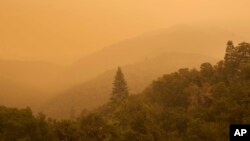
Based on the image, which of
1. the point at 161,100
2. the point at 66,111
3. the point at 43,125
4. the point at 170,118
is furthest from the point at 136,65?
the point at 43,125

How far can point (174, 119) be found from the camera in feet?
120

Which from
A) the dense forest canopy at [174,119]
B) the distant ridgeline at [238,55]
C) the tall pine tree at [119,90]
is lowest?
the dense forest canopy at [174,119]

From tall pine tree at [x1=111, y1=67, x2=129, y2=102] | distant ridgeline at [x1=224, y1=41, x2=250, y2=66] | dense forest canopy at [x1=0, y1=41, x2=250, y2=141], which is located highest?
distant ridgeline at [x1=224, y1=41, x2=250, y2=66]

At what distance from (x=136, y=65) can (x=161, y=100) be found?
10994 centimetres

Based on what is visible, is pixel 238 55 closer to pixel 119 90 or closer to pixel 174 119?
pixel 174 119

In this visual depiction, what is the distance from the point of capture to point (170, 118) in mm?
37531

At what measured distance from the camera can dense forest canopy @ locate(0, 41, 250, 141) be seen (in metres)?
27.8

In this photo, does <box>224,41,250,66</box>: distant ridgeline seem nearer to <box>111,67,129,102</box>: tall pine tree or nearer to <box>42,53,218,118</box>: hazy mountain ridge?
<box>111,67,129,102</box>: tall pine tree

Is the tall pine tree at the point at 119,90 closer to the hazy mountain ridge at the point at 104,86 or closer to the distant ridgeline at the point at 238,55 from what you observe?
the distant ridgeline at the point at 238,55

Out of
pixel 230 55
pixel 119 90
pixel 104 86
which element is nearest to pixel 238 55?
pixel 230 55

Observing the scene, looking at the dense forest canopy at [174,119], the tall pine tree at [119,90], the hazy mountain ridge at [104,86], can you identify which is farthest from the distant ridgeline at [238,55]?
the hazy mountain ridge at [104,86]

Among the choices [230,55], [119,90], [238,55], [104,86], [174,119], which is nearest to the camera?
[174,119]

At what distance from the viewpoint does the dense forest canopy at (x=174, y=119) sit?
2775 centimetres

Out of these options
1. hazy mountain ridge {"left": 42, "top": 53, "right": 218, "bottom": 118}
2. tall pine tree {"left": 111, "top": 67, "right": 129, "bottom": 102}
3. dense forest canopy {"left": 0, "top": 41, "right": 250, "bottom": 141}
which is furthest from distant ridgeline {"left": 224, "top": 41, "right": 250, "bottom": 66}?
hazy mountain ridge {"left": 42, "top": 53, "right": 218, "bottom": 118}
